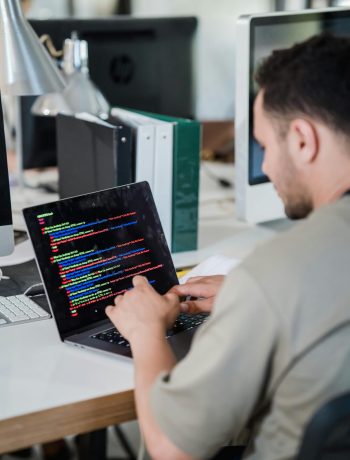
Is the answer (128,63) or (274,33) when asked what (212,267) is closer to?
(274,33)

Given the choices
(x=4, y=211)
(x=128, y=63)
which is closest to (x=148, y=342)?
Answer: (x=4, y=211)

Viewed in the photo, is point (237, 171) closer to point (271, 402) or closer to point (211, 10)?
point (271, 402)

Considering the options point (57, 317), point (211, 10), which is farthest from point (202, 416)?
point (211, 10)

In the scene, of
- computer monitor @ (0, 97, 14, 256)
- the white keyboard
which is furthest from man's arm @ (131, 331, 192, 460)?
computer monitor @ (0, 97, 14, 256)

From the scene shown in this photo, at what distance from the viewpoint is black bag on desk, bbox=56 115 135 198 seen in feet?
5.97

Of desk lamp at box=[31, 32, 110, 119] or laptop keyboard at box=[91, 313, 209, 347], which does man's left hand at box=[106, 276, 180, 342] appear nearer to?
laptop keyboard at box=[91, 313, 209, 347]

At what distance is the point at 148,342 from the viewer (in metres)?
1.18

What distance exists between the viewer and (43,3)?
4961 mm

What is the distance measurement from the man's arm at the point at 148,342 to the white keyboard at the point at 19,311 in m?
0.22

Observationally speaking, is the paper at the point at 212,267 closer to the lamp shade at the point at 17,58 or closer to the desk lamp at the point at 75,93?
the lamp shade at the point at 17,58

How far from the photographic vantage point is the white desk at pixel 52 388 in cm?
119

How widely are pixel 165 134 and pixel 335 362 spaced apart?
997 millimetres

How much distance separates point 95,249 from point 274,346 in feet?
1.93

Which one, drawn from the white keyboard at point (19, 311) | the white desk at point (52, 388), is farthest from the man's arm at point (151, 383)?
the white keyboard at point (19, 311)
